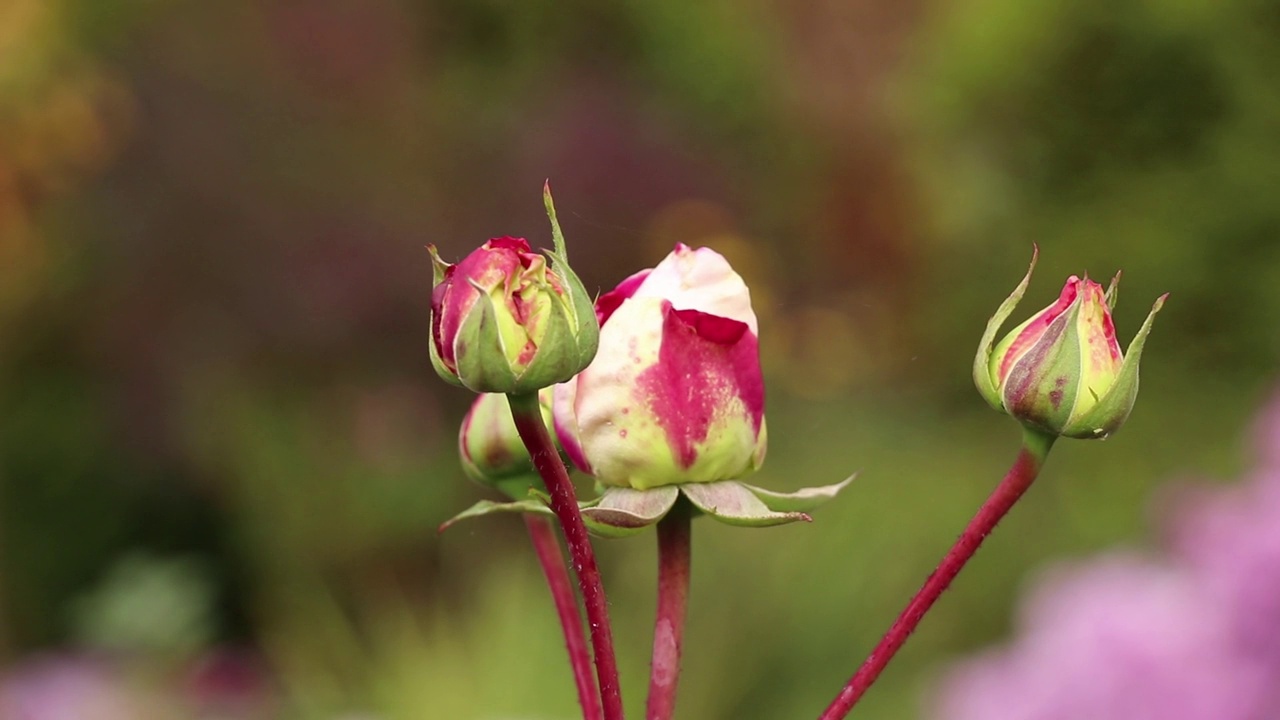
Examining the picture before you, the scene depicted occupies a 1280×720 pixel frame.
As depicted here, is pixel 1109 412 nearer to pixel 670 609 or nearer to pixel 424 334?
pixel 670 609

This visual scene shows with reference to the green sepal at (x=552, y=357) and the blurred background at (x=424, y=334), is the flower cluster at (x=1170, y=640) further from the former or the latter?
the green sepal at (x=552, y=357)

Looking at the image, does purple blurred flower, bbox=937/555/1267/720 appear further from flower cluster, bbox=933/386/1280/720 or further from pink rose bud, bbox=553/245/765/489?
pink rose bud, bbox=553/245/765/489

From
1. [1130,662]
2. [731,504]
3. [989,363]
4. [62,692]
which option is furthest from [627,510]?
[62,692]

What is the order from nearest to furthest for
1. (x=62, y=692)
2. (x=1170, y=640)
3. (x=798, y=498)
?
(x=798, y=498) → (x=1170, y=640) → (x=62, y=692)

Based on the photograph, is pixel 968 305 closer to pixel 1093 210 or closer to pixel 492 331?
pixel 1093 210

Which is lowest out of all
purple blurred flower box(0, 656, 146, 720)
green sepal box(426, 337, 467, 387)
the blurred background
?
purple blurred flower box(0, 656, 146, 720)

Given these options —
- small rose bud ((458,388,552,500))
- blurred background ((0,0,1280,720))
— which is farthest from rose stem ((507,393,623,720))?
blurred background ((0,0,1280,720))
